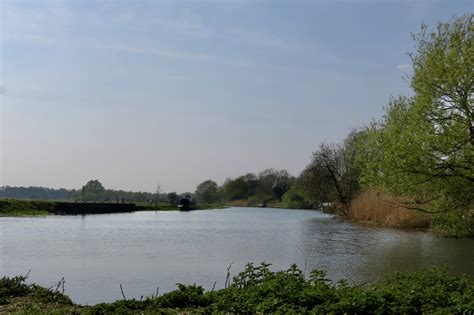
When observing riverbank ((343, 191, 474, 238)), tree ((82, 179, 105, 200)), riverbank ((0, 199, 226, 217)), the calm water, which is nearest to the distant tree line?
tree ((82, 179, 105, 200))

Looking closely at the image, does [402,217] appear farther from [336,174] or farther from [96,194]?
[96,194]

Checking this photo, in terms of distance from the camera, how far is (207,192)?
403 ft

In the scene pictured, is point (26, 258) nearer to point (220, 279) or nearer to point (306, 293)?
point (220, 279)

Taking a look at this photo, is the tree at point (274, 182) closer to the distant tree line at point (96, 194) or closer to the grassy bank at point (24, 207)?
the distant tree line at point (96, 194)

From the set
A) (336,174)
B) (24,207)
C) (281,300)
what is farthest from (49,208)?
(281,300)

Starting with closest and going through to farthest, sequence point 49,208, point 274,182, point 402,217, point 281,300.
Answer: point 281,300 → point 402,217 → point 49,208 → point 274,182

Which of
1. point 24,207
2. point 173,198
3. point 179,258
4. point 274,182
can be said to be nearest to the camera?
point 179,258

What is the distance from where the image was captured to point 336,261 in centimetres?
1853

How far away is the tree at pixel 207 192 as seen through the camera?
122719 mm

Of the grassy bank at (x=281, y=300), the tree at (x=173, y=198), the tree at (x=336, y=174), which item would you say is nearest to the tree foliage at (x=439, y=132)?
the grassy bank at (x=281, y=300)

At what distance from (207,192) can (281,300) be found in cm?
11524

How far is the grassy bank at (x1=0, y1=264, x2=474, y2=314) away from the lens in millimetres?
7664

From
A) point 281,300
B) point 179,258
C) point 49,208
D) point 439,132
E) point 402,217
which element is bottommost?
point 179,258

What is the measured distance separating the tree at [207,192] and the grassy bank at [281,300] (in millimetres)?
113146
